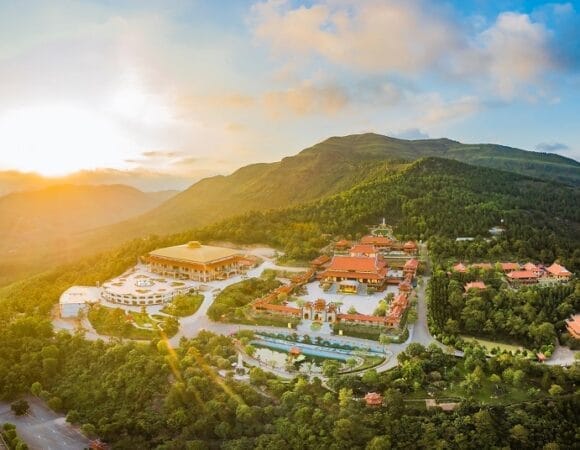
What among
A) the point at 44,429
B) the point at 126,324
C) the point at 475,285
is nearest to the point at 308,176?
the point at 475,285

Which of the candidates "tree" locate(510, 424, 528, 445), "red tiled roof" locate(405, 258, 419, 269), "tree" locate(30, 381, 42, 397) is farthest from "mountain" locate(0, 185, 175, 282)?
"tree" locate(510, 424, 528, 445)

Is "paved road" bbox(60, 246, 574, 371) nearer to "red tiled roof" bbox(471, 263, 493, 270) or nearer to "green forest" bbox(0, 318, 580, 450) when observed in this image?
"green forest" bbox(0, 318, 580, 450)

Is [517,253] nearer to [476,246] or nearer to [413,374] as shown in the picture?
[476,246]

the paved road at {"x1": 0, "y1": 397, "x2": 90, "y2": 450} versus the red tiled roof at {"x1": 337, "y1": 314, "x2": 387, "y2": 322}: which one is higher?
the red tiled roof at {"x1": 337, "y1": 314, "x2": 387, "y2": 322}

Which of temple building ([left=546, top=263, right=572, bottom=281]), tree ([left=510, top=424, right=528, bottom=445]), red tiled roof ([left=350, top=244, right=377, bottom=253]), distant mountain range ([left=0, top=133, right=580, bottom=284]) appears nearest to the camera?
tree ([left=510, top=424, right=528, bottom=445])

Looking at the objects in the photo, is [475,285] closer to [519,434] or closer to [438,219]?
[519,434]

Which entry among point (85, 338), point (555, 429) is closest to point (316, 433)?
point (555, 429)

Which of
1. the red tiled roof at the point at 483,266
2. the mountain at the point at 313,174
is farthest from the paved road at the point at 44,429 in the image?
the mountain at the point at 313,174
